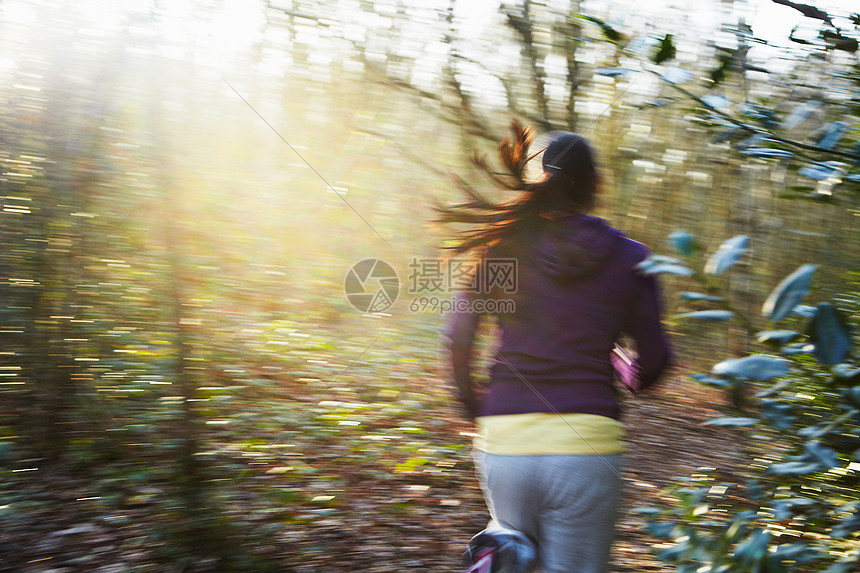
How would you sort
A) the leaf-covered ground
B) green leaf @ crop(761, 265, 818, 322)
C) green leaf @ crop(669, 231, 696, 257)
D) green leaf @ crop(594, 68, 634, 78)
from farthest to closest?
the leaf-covered ground < green leaf @ crop(594, 68, 634, 78) < green leaf @ crop(669, 231, 696, 257) < green leaf @ crop(761, 265, 818, 322)

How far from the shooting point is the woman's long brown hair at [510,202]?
1654mm

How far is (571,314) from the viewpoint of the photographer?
1.59 m

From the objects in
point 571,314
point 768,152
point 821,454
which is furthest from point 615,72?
point 821,454

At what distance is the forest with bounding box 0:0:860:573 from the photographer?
5.47 feet

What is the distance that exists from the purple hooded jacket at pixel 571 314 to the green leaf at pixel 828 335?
62cm

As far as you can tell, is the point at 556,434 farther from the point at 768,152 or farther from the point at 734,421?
the point at 768,152

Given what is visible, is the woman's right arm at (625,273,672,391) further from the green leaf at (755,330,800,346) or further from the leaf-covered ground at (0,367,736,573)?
the leaf-covered ground at (0,367,736,573)

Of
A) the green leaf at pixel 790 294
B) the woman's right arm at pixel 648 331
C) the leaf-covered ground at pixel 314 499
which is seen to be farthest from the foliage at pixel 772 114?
the leaf-covered ground at pixel 314 499

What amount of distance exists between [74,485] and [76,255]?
137cm

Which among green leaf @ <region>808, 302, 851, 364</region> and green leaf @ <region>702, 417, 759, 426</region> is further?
green leaf @ <region>702, 417, 759, 426</region>

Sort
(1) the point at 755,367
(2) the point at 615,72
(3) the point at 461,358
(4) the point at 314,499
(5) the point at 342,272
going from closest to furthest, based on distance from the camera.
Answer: (1) the point at 755,367
(2) the point at 615,72
(3) the point at 461,358
(4) the point at 314,499
(5) the point at 342,272

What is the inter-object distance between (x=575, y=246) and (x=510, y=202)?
23 centimetres

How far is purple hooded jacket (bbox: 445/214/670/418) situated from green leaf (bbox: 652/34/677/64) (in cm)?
41

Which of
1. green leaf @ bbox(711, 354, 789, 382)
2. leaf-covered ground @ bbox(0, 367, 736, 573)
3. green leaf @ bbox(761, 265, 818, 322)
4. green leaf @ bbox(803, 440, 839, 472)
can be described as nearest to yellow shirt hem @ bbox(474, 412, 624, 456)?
green leaf @ bbox(803, 440, 839, 472)
